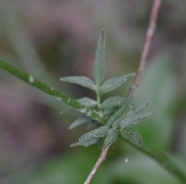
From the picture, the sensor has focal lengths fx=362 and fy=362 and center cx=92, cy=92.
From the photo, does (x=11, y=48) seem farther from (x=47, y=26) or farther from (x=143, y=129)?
(x=143, y=129)

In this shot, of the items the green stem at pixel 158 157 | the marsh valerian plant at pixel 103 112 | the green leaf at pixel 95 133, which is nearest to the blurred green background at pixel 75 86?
the green stem at pixel 158 157

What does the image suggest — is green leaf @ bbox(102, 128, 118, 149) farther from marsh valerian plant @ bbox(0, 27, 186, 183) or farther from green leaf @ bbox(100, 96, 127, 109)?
→ green leaf @ bbox(100, 96, 127, 109)

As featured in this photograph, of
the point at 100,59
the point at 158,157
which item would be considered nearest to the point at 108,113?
the point at 100,59

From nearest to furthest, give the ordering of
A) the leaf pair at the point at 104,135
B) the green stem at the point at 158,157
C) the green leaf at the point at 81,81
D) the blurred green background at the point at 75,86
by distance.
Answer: the leaf pair at the point at 104,135 → the green leaf at the point at 81,81 → the green stem at the point at 158,157 → the blurred green background at the point at 75,86

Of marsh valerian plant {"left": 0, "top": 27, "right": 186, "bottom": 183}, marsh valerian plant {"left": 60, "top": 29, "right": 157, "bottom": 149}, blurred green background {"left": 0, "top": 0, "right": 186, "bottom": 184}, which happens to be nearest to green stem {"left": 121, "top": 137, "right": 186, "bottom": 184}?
marsh valerian plant {"left": 0, "top": 27, "right": 186, "bottom": 183}

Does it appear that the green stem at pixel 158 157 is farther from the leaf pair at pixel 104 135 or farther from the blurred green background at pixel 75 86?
the blurred green background at pixel 75 86

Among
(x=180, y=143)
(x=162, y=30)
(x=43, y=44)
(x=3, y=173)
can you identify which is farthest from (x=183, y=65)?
(x=3, y=173)
